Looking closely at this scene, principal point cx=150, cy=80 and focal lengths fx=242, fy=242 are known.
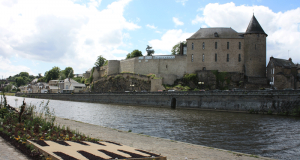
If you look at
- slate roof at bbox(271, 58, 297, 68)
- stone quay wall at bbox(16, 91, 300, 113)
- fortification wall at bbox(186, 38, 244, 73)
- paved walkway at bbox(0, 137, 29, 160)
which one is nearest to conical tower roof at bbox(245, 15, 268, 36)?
fortification wall at bbox(186, 38, 244, 73)

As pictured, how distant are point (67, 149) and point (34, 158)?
41.1 inches

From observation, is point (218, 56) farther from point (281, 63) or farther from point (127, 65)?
point (127, 65)

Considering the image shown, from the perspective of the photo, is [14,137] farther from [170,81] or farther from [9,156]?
[170,81]

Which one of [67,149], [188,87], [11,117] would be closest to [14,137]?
[67,149]

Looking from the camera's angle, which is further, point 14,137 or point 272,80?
point 272,80

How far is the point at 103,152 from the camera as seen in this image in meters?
7.83

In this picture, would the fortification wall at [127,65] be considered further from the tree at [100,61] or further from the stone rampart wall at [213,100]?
the tree at [100,61]

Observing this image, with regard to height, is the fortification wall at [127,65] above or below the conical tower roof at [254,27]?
below

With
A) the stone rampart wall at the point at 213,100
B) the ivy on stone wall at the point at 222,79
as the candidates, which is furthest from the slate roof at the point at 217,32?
the stone rampart wall at the point at 213,100

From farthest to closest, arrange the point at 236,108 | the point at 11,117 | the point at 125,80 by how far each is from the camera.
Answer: the point at 125,80 → the point at 236,108 → the point at 11,117

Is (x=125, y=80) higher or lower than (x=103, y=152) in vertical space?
higher

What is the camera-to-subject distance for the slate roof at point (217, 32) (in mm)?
60969

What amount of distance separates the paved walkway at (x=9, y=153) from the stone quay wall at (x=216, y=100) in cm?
3296

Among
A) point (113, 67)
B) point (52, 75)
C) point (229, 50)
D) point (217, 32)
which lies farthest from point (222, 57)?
point (52, 75)
